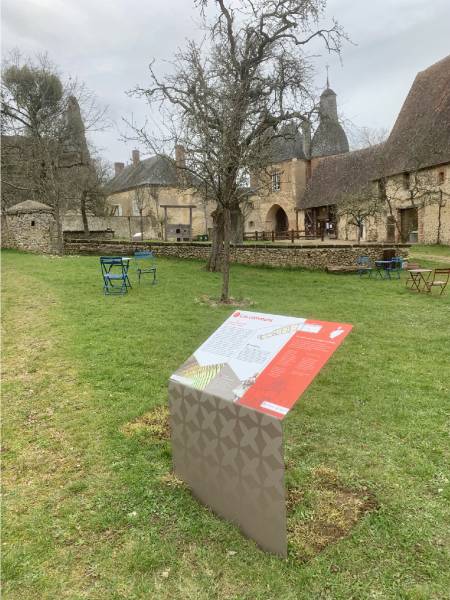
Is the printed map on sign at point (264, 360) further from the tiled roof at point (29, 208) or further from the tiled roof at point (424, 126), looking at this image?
the tiled roof at point (424, 126)

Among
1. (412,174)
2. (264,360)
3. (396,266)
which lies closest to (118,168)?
(412,174)

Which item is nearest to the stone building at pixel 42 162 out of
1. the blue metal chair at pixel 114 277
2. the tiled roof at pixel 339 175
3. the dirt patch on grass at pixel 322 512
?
the blue metal chair at pixel 114 277

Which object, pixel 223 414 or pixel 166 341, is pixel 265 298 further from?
pixel 223 414

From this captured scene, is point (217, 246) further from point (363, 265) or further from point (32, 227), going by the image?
point (32, 227)

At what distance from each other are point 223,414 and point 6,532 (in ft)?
5.54

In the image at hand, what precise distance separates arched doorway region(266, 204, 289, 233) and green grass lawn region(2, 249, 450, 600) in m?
36.2

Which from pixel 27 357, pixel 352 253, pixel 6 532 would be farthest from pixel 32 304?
pixel 352 253

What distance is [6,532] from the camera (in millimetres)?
2807

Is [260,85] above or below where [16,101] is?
below

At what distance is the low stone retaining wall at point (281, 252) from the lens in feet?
54.7

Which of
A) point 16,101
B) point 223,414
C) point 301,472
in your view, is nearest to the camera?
point 223,414

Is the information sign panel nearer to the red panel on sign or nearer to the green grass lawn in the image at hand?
the red panel on sign

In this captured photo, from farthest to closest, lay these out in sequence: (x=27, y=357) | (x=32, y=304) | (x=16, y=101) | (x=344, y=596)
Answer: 1. (x=16, y=101)
2. (x=32, y=304)
3. (x=27, y=357)
4. (x=344, y=596)

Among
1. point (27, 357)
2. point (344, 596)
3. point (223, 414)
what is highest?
point (223, 414)
